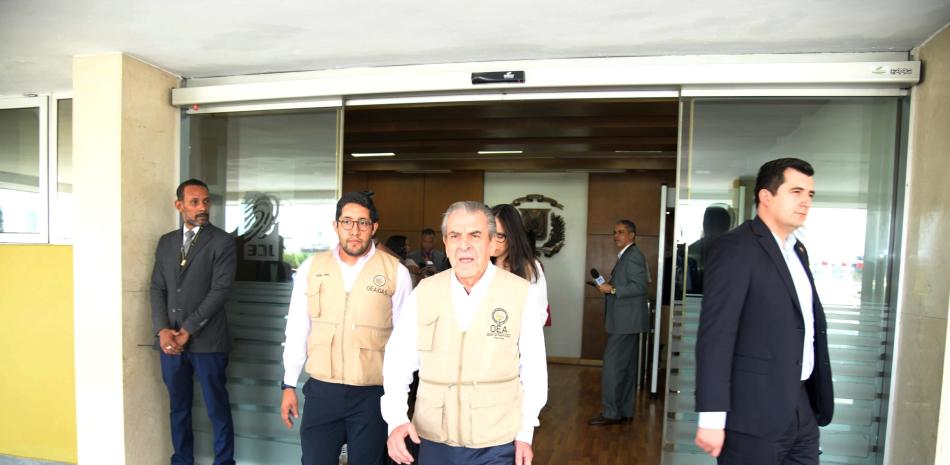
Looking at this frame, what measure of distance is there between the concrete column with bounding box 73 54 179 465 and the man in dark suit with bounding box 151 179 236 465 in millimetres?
197

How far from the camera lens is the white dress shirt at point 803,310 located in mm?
2238

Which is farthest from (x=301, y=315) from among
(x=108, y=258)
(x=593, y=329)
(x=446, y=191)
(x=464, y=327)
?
(x=446, y=191)

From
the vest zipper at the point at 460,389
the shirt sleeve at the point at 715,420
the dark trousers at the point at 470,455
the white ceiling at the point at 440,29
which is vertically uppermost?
the white ceiling at the point at 440,29

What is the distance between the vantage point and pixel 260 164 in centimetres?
413

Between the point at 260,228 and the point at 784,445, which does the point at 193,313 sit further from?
the point at 784,445

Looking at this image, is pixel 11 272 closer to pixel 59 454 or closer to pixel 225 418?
pixel 59 454

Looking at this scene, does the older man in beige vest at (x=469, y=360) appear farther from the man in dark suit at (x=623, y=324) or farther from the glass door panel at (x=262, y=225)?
the man in dark suit at (x=623, y=324)

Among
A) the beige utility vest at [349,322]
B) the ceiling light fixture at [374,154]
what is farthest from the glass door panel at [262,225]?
the ceiling light fixture at [374,154]

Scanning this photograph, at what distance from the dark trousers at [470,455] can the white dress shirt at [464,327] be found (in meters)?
0.08

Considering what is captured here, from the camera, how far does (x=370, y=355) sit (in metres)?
2.77

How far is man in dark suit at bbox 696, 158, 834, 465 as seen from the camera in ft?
7.24

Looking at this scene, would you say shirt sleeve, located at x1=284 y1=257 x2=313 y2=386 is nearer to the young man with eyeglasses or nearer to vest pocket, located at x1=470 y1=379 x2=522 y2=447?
the young man with eyeglasses

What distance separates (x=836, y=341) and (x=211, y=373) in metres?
3.86

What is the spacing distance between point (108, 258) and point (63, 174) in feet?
4.55
